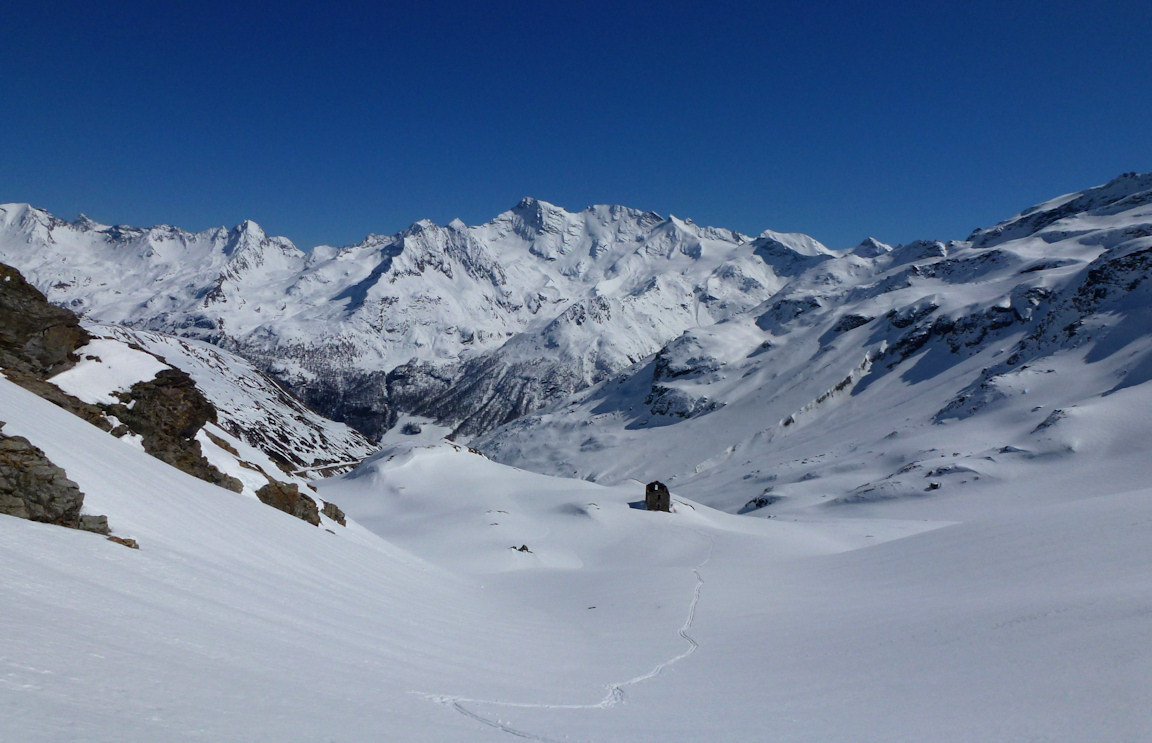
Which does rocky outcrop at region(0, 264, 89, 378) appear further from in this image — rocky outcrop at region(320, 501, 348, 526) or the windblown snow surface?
rocky outcrop at region(320, 501, 348, 526)

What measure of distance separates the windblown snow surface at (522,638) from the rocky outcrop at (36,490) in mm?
642

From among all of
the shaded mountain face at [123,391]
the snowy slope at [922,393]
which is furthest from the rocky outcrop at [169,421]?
the snowy slope at [922,393]

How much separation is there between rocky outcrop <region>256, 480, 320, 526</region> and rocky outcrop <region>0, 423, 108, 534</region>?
13449mm

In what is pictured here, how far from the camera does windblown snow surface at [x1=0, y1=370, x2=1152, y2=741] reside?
6086 millimetres

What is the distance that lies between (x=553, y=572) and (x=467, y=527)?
11790 mm

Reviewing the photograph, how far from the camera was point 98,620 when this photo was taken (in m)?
6.99

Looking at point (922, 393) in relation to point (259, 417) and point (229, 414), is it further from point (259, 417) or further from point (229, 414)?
point (259, 417)

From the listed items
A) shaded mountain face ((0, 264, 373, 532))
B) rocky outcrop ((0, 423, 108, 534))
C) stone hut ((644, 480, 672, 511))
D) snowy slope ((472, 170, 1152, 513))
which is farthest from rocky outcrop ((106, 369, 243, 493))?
snowy slope ((472, 170, 1152, 513))

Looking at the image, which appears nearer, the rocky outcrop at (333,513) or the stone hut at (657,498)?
the rocky outcrop at (333,513)

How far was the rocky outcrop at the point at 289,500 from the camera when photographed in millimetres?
24422

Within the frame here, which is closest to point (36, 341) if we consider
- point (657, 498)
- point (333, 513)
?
point (333, 513)

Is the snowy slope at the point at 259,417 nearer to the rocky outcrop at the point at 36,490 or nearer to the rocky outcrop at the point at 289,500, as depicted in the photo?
the rocky outcrop at the point at 289,500

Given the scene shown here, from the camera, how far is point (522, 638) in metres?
16.2

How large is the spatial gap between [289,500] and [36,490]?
14.5 metres
